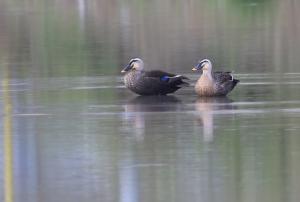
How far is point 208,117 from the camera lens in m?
16.0

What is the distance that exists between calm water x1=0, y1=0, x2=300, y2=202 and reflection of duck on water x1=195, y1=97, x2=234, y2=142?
1 cm

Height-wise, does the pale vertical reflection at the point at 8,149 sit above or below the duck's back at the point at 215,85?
below

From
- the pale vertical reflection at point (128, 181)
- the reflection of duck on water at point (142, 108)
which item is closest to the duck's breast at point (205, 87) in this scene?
the reflection of duck on water at point (142, 108)

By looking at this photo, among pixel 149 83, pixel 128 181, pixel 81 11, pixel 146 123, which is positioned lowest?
pixel 128 181

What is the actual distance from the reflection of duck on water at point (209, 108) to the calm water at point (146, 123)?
1 centimetres

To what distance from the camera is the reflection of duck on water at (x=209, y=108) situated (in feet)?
47.5

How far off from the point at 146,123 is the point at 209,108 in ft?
6.19

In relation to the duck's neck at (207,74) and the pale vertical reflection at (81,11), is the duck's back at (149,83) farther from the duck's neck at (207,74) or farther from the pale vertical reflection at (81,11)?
the pale vertical reflection at (81,11)

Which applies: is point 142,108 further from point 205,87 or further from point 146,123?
point 146,123

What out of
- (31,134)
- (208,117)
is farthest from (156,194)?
(208,117)

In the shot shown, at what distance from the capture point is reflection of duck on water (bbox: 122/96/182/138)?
15086 millimetres

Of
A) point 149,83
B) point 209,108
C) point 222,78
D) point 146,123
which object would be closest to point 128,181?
point 146,123

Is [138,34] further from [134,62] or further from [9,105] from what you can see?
[9,105]

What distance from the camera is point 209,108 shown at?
17172mm
